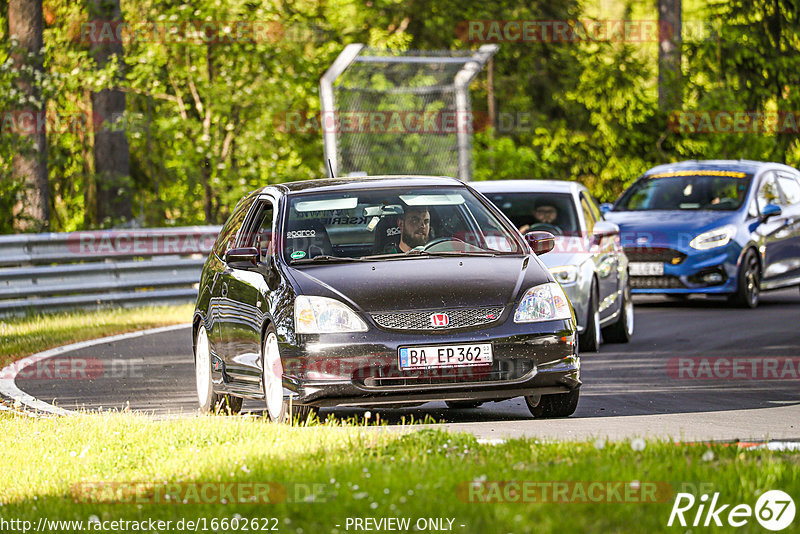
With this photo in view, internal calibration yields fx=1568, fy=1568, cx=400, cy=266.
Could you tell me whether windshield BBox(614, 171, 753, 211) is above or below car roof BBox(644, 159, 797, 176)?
below

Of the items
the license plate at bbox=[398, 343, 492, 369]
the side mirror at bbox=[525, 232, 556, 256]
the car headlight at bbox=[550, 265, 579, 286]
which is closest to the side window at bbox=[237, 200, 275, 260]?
the side mirror at bbox=[525, 232, 556, 256]

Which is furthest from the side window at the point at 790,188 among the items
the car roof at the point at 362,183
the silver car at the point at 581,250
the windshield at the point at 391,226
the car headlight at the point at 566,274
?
the windshield at the point at 391,226

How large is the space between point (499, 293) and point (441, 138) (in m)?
18.3

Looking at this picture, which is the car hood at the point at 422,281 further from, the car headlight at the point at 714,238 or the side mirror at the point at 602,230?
the car headlight at the point at 714,238

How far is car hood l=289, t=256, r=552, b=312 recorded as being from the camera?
9.02m

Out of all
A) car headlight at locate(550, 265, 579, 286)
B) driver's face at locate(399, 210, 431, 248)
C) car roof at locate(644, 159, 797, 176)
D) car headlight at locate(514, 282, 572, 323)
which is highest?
driver's face at locate(399, 210, 431, 248)

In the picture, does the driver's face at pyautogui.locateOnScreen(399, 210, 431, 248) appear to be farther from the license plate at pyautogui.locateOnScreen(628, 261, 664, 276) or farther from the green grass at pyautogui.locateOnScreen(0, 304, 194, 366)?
the license plate at pyautogui.locateOnScreen(628, 261, 664, 276)

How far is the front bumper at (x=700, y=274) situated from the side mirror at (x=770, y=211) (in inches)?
39.3

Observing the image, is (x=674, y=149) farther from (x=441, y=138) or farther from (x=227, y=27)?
(x=227, y=27)

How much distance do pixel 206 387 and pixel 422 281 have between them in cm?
243

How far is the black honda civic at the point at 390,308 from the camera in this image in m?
8.91

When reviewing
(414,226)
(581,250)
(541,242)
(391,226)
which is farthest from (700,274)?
(391,226)

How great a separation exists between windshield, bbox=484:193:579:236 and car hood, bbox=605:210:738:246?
4.11m

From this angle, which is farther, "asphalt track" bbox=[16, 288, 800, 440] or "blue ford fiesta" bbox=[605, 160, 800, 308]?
"blue ford fiesta" bbox=[605, 160, 800, 308]
